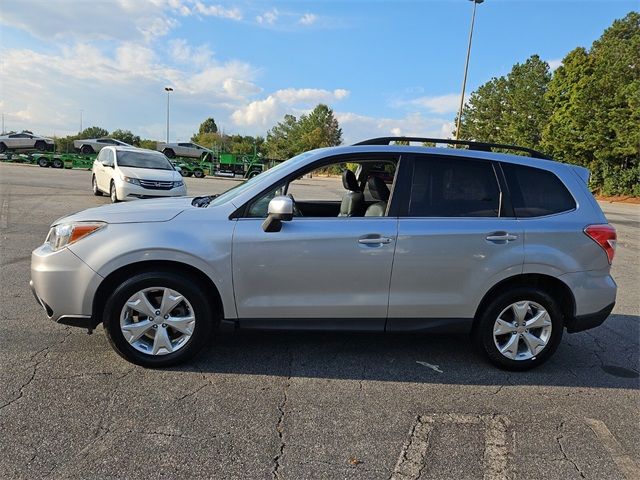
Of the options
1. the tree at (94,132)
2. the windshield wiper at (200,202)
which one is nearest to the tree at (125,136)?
the tree at (94,132)

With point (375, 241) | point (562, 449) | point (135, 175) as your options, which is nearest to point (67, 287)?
point (375, 241)

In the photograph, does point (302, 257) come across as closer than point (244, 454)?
No

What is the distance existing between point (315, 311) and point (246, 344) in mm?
886

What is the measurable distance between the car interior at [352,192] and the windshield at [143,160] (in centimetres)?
1002

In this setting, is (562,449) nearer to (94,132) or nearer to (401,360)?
(401,360)

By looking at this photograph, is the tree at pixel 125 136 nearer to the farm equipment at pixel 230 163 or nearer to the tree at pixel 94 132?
the tree at pixel 94 132

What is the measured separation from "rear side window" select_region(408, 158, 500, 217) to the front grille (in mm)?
10267

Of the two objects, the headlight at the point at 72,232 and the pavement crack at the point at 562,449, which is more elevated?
the headlight at the point at 72,232

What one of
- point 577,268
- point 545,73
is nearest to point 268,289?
point 577,268

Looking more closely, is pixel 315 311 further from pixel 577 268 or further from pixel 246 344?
pixel 577 268

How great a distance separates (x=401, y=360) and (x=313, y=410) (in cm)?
112

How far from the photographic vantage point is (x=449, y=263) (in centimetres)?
369

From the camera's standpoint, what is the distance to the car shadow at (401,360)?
12.2ft

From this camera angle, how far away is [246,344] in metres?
4.18
